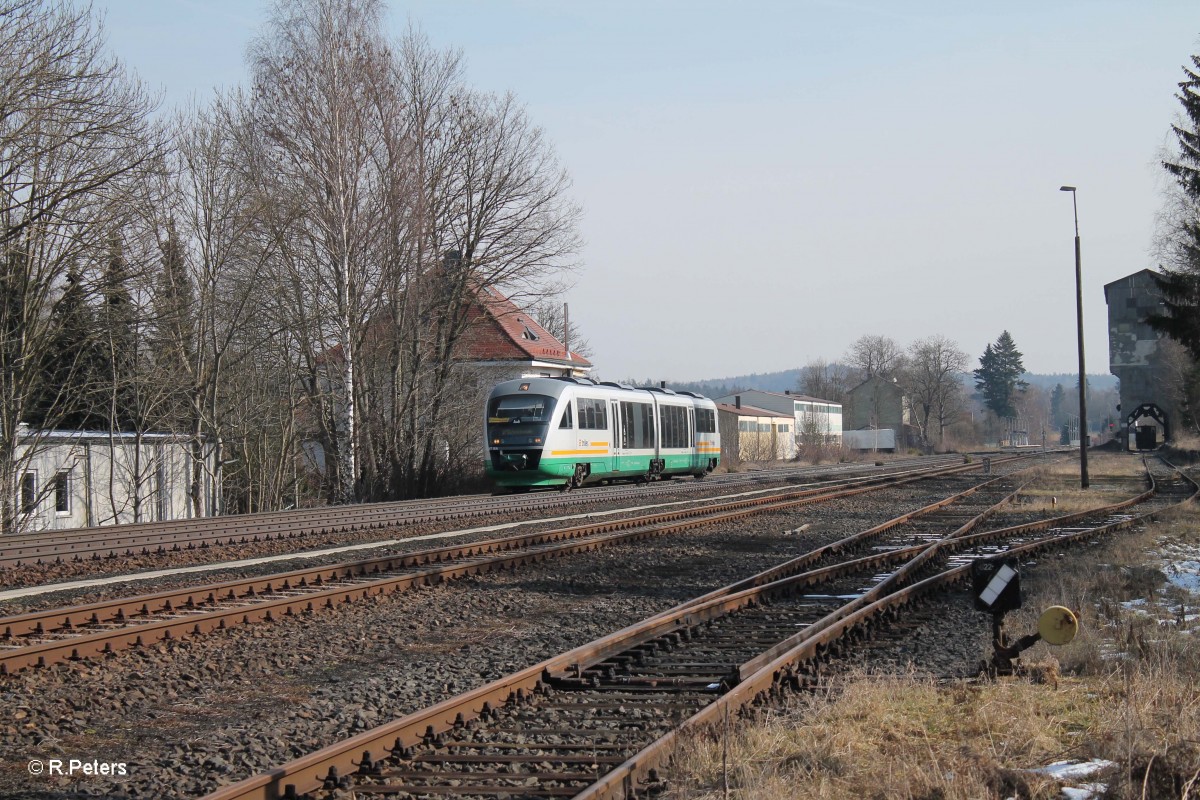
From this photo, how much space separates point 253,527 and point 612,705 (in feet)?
43.2

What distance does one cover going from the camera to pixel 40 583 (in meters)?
12.6

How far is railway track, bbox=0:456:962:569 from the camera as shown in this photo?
1482cm

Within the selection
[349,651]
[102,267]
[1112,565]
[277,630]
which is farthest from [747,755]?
[102,267]

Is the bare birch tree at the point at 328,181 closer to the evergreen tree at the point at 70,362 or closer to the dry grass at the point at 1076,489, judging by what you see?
the evergreen tree at the point at 70,362

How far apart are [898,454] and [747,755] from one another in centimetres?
9184

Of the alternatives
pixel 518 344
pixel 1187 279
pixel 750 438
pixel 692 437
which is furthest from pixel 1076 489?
pixel 750 438

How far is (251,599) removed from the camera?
10.9 metres

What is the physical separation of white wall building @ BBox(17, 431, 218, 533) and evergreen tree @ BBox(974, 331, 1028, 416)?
140843 millimetres

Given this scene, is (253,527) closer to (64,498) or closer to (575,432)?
(575,432)

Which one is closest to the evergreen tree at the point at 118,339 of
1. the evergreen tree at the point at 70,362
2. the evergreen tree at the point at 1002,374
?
the evergreen tree at the point at 70,362

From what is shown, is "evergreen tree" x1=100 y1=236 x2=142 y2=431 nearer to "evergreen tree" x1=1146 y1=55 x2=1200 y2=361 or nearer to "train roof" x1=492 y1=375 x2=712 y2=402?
"train roof" x1=492 y1=375 x2=712 y2=402

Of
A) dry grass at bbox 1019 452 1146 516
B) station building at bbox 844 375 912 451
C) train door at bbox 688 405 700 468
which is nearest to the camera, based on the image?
dry grass at bbox 1019 452 1146 516

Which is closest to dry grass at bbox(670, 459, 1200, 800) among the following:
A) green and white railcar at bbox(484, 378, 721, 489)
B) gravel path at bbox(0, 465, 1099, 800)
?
gravel path at bbox(0, 465, 1099, 800)

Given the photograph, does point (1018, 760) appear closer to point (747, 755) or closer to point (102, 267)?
point (747, 755)
